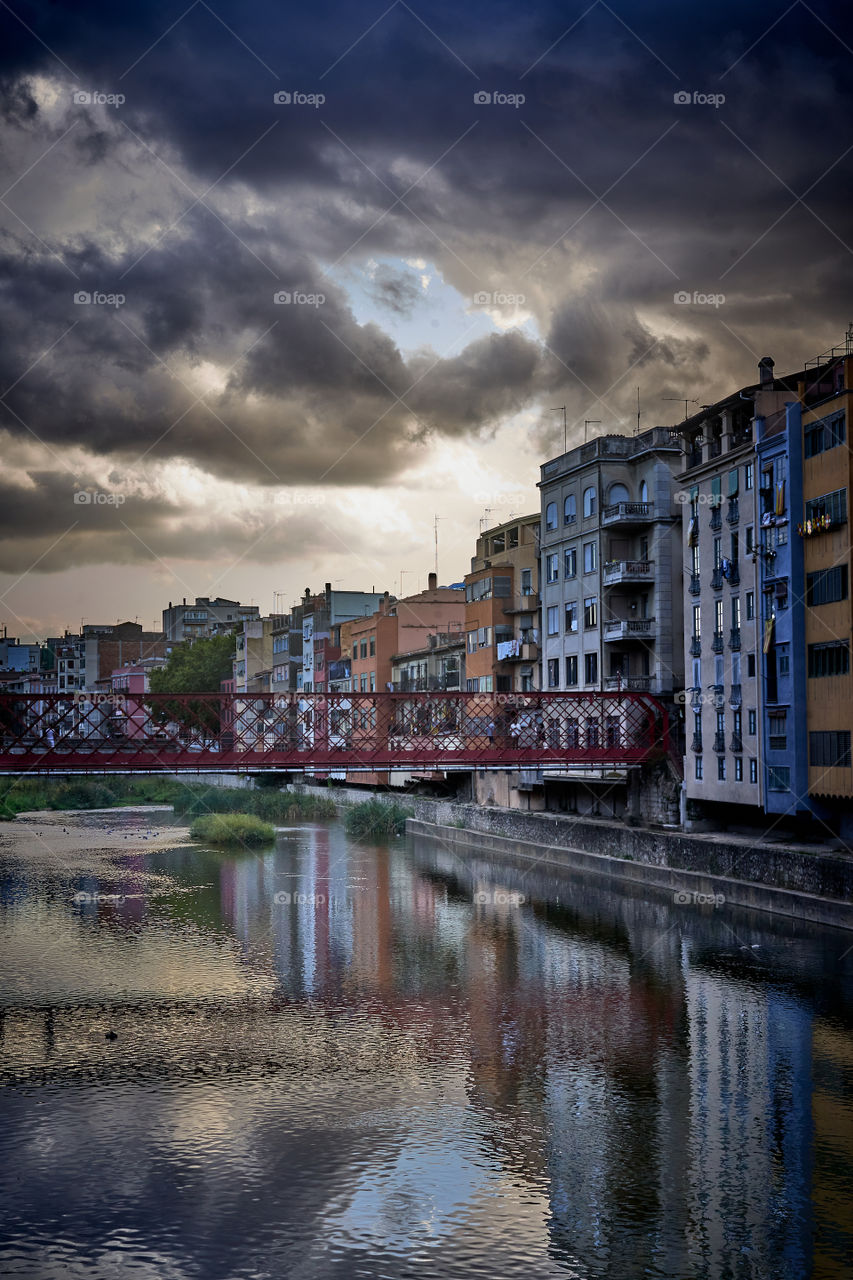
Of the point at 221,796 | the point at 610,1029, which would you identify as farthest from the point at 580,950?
the point at 221,796

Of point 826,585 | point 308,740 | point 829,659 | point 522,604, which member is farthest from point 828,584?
point 522,604

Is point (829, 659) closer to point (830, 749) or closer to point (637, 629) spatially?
point (830, 749)

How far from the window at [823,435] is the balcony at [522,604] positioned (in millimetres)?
22780

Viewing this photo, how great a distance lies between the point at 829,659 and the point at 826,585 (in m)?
1.92

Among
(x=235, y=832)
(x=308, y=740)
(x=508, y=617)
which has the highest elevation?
(x=508, y=617)

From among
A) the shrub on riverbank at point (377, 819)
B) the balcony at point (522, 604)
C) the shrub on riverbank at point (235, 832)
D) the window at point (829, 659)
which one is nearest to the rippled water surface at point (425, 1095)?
the window at point (829, 659)

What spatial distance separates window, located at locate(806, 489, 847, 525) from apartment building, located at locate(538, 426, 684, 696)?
438 inches

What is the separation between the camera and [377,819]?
207 ft

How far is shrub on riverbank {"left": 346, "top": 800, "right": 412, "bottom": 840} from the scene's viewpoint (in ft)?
205

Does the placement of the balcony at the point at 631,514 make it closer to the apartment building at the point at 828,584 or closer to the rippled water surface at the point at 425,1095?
the apartment building at the point at 828,584

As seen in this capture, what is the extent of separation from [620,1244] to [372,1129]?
4889 millimetres

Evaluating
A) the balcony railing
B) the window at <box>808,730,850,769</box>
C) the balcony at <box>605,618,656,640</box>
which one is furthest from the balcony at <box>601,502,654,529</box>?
the window at <box>808,730,850,769</box>

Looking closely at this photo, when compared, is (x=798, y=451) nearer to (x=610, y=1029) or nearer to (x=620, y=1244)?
(x=610, y=1029)

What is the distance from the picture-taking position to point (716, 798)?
40.8m
